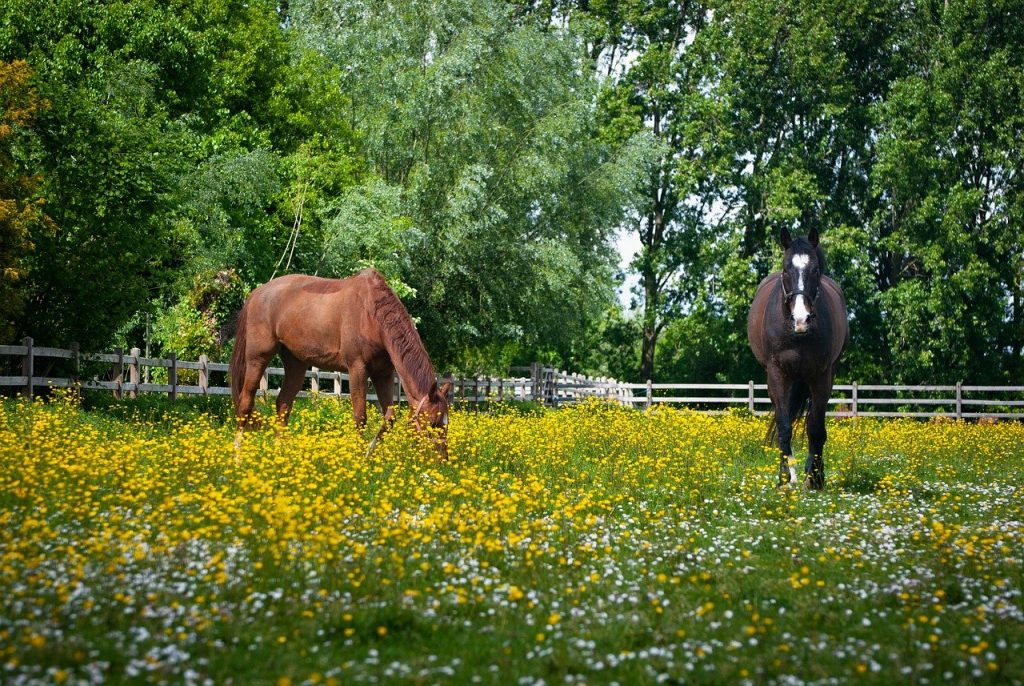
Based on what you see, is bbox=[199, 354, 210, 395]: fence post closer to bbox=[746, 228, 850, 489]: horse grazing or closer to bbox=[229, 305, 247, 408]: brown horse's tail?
bbox=[229, 305, 247, 408]: brown horse's tail

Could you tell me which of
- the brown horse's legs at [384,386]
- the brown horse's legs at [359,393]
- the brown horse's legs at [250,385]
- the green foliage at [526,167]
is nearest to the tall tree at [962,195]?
the green foliage at [526,167]

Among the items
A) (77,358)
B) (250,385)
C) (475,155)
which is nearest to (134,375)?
(77,358)

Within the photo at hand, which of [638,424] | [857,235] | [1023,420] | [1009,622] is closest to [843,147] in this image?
[857,235]

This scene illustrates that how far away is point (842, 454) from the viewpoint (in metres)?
16.6

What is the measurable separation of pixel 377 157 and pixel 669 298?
688 inches

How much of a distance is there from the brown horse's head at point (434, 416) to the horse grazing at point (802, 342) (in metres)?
4.09

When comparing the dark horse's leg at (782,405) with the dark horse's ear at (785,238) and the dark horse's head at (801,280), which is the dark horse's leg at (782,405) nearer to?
the dark horse's head at (801,280)

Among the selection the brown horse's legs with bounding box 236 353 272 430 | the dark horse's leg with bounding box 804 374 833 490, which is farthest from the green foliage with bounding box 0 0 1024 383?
the dark horse's leg with bounding box 804 374 833 490

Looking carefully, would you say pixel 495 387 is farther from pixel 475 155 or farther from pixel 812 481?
pixel 812 481

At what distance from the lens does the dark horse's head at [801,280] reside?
11625 millimetres

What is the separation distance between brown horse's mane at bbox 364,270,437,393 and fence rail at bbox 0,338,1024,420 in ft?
22.9

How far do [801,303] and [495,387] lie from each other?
78.9ft

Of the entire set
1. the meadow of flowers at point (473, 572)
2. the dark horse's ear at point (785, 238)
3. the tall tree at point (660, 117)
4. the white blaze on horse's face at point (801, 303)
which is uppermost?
the tall tree at point (660, 117)

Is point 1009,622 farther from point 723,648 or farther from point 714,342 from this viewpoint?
point 714,342
